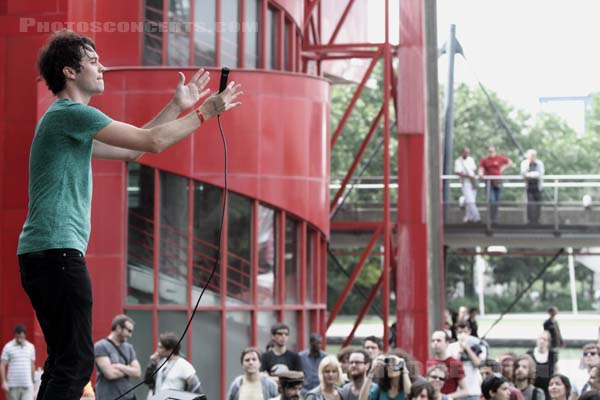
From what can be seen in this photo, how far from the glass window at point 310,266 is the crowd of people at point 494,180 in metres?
8.24

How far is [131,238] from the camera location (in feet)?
64.5

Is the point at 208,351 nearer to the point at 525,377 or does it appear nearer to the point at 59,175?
the point at 525,377

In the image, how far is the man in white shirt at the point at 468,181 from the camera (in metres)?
29.3

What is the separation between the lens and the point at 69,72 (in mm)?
5320

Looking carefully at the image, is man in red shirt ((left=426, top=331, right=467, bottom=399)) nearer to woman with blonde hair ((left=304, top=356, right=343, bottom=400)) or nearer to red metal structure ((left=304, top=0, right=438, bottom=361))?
woman with blonde hair ((left=304, top=356, right=343, bottom=400))

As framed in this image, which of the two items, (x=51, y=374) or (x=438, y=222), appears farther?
(x=438, y=222)

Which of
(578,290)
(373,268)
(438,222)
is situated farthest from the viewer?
(578,290)

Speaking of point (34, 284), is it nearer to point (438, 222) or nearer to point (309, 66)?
point (309, 66)

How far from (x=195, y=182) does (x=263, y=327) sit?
8.26 feet

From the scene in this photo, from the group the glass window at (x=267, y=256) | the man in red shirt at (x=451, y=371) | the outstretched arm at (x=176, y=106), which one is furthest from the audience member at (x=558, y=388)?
the glass window at (x=267, y=256)

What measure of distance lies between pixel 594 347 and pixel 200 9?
28.8 feet

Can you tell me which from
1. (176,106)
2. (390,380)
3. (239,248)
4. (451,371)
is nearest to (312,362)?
(451,371)

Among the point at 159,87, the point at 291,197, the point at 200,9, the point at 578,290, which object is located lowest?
the point at 578,290

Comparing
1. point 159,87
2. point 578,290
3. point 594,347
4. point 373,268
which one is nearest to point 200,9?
point 159,87
